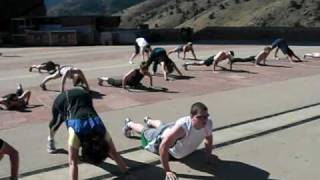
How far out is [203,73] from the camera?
18.5 metres

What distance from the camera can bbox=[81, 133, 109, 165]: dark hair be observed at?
6.84 metres

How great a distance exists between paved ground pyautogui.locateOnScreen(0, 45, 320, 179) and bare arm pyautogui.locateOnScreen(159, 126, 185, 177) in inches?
11.3

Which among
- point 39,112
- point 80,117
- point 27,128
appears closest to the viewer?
point 80,117

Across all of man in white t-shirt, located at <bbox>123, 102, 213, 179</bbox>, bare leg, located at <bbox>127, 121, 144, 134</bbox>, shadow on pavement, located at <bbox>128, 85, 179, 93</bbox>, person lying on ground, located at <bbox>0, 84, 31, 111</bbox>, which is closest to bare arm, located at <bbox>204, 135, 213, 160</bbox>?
man in white t-shirt, located at <bbox>123, 102, 213, 179</bbox>

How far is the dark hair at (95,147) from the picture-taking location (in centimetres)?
684

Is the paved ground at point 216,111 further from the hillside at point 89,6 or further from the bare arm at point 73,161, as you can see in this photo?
the hillside at point 89,6

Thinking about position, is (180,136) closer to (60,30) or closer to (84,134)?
(84,134)

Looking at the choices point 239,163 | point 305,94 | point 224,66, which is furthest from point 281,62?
point 239,163

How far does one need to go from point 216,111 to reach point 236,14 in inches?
2981

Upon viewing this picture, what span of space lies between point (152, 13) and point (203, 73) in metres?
107

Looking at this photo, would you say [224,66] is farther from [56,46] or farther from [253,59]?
[56,46]

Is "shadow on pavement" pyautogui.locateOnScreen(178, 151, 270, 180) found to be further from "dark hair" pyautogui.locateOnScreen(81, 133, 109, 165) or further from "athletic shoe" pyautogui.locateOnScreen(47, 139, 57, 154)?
"athletic shoe" pyautogui.locateOnScreen(47, 139, 57, 154)

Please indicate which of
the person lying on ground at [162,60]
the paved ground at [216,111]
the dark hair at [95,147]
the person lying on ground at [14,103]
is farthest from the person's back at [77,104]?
the person lying on ground at [162,60]

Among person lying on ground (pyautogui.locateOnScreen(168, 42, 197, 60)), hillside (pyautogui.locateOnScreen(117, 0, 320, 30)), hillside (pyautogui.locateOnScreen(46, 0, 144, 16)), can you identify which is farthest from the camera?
hillside (pyautogui.locateOnScreen(46, 0, 144, 16))
